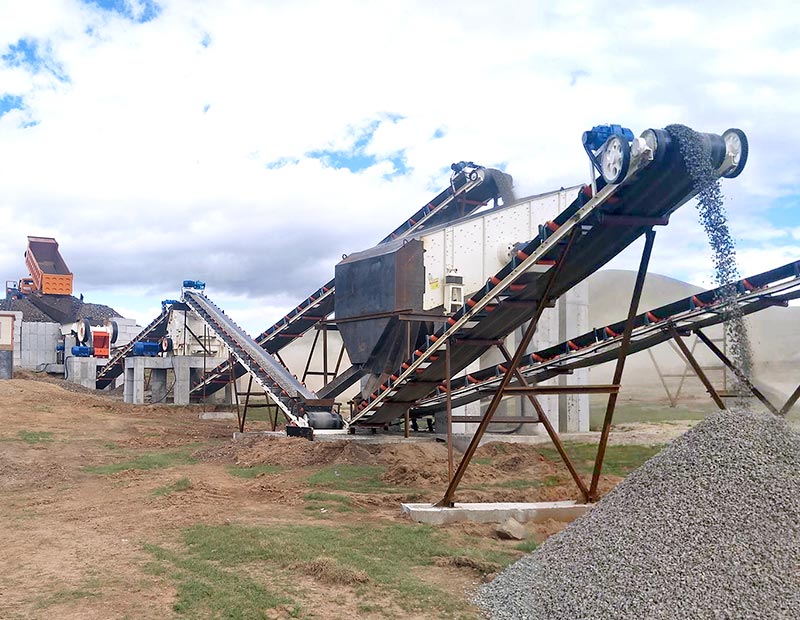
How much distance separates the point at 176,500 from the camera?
10.4m

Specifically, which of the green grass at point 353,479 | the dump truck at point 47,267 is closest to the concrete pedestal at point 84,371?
the dump truck at point 47,267

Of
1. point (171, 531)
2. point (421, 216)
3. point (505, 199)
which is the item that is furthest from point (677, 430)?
point (171, 531)

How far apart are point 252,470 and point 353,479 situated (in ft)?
6.99

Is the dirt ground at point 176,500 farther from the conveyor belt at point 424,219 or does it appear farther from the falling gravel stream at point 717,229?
the conveyor belt at point 424,219

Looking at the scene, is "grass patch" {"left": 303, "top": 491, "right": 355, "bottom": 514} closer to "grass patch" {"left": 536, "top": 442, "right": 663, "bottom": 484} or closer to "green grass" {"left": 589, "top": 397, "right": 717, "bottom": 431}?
"grass patch" {"left": 536, "top": 442, "right": 663, "bottom": 484}

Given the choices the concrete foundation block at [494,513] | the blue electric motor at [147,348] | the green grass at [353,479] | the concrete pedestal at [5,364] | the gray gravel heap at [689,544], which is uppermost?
the blue electric motor at [147,348]

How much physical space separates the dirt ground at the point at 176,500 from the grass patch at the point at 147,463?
0.19ft

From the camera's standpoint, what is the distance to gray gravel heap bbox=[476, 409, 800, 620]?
195 inches

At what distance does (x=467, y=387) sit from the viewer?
42.0ft

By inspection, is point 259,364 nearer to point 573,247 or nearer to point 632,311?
point 573,247

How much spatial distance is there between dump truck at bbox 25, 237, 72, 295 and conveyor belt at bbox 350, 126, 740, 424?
3382 cm

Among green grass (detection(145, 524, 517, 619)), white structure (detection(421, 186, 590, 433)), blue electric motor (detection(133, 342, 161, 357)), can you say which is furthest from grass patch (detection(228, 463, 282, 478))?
blue electric motor (detection(133, 342, 161, 357))

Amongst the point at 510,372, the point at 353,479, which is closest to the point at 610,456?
the point at 353,479

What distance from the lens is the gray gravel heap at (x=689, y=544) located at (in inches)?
195
